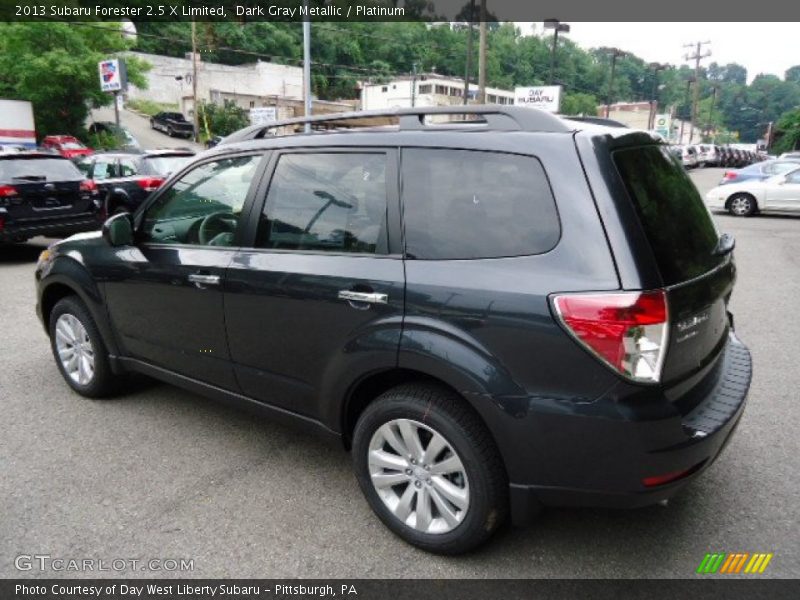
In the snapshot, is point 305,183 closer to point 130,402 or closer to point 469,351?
point 469,351

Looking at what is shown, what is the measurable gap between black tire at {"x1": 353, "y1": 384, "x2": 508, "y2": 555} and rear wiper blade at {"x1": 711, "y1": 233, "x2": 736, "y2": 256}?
4.30 ft

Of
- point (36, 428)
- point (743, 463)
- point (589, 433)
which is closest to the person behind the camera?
point (589, 433)

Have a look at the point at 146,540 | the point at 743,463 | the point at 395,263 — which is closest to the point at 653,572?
the point at 743,463

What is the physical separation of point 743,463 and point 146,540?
120 inches

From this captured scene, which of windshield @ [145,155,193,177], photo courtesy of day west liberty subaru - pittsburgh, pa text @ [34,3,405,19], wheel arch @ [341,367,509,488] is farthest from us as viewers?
photo courtesy of day west liberty subaru - pittsburgh, pa text @ [34,3,405,19]

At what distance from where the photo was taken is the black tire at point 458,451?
240 centimetres

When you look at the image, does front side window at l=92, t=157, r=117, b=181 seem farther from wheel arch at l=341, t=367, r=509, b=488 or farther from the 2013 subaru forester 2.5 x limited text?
wheel arch at l=341, t=367, r=509, b=488

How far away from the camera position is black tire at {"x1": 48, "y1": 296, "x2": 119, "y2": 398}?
13.5 ft

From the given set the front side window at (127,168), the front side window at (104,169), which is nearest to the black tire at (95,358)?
the front side window at (127,168)

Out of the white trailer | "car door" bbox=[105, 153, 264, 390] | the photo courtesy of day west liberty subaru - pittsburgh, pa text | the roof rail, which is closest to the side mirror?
"car door" bbox=[105, 153, 264, 390]

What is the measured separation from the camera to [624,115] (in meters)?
81.6

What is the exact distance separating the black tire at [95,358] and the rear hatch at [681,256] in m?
3.44

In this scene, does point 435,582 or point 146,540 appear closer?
point 435,582

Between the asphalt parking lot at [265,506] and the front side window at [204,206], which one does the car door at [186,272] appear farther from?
the asphalt parking lot at [265,506]
